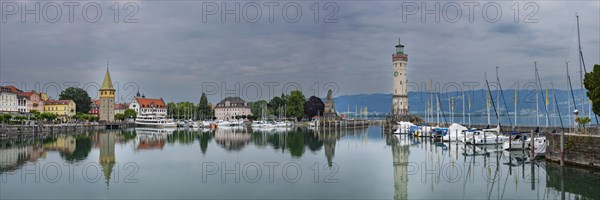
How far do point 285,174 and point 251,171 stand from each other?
266 cm

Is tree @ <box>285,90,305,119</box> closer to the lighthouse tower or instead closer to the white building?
the lighthouse tower

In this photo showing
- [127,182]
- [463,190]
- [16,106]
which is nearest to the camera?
[463,190]

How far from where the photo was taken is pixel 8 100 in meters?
103

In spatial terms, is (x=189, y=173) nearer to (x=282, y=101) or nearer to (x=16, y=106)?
(x=16, y=106)

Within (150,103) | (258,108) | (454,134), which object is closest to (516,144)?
(454,134)

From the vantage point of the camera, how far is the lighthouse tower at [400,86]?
10200 cm

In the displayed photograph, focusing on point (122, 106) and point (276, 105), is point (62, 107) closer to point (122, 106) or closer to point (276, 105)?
point (122, 106)

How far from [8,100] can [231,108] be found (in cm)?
6856

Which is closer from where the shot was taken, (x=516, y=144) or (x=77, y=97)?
(x=516, y=144)

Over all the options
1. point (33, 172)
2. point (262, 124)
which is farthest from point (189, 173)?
point (262, 124)

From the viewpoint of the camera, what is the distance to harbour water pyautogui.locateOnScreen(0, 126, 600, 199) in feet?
78.9

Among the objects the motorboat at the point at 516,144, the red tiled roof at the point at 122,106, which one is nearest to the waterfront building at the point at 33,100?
the red tiled roof at the point at 122,106

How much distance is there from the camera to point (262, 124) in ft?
352

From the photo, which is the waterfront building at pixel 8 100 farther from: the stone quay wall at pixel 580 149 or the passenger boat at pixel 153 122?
the stone quay wall at pixel 580 149
